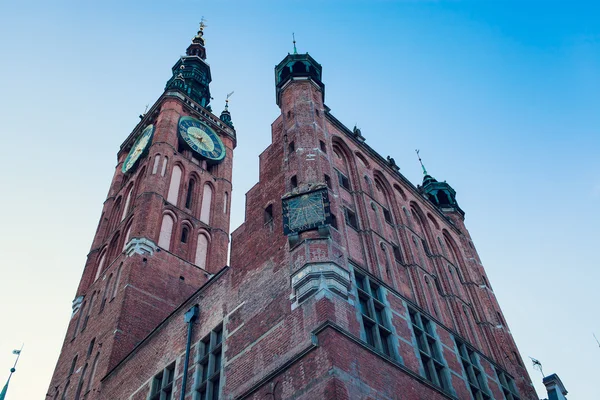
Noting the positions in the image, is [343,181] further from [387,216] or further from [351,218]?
[387,216]

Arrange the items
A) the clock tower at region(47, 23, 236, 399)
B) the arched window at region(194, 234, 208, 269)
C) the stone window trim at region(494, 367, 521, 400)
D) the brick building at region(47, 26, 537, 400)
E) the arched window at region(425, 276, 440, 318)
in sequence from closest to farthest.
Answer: the brick building at region(47, 26, 537, 400) → the arched window at region(425, 276, 440, 318) → the stone window trim at region(494, 367, 521, 400) → the clock tower at region(47, 23, 236, 399) → the arched window at region(194, 234, 208, 269)

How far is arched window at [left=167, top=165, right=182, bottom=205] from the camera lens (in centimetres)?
3744

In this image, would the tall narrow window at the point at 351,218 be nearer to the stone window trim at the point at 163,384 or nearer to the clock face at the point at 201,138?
the stone window trim at the point at 163,384

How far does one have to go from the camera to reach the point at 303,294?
52.4 ft

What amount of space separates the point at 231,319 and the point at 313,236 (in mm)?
3729

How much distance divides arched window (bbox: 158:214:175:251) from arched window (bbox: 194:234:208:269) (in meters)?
1.96

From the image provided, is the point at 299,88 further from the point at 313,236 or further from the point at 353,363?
the point at 353,363

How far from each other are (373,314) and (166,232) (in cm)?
2058

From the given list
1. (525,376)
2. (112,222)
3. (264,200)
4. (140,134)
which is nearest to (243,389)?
(264,200)

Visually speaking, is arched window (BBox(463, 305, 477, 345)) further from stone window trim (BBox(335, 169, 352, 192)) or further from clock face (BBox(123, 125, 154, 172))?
clock face (BBox(123, 125, 154, 172))

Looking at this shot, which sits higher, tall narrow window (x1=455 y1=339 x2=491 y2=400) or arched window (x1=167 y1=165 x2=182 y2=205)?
arched window (x1=167 y1=165 x2=182 y2=205)

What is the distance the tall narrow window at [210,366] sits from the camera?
17.3 m

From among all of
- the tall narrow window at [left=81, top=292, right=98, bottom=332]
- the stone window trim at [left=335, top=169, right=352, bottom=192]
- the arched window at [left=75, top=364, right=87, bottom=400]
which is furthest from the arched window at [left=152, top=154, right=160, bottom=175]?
the stone window trim at [left=335, top=169, right=352, bottom=192]

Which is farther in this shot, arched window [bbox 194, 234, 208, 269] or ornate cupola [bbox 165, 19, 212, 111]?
ornate cupola [bbox 165, 19, 212, 111]
